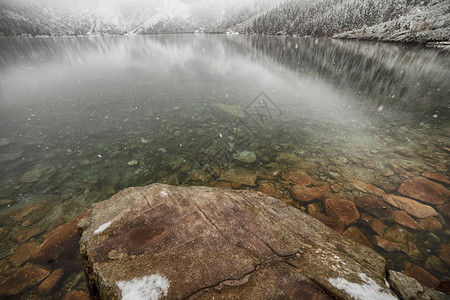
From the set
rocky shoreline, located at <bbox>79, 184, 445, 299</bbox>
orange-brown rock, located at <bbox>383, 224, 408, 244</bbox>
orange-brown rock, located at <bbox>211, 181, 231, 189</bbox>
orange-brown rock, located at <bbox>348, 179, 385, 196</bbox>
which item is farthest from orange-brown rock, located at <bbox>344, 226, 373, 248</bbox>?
orange-brown rock, located at <bbox>211, 181, 231, 189</bbox>

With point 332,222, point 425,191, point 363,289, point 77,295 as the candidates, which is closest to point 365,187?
point 425,191

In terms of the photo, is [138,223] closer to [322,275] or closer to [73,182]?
[322,275]

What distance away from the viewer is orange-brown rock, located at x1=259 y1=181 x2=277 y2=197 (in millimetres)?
7018

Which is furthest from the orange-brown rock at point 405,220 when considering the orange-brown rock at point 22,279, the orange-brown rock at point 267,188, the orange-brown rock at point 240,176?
the orange-brown rock at point 22,279

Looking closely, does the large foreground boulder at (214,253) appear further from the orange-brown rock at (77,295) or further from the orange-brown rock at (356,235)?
the orange-brown rock at (356,235)

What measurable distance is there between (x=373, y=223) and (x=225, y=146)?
22.4 feet

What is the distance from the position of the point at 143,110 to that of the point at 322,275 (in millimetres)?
14966

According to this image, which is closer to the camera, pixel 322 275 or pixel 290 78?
pixel 322 275

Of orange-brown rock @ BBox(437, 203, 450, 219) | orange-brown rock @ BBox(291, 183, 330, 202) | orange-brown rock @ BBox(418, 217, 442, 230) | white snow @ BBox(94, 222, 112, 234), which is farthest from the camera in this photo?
orange-brown rock @ BBox(291, 183, 330, 202)

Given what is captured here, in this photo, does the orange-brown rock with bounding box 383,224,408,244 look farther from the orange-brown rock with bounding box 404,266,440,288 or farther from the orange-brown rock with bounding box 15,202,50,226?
the orange-brown rock with bounding box 15,202,50,226

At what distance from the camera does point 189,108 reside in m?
14.8

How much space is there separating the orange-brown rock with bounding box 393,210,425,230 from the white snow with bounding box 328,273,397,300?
406cm

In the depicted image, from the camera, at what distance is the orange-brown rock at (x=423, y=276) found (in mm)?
4043

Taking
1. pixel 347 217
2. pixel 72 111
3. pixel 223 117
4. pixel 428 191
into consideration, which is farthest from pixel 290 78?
pixel 72 111
